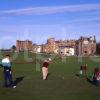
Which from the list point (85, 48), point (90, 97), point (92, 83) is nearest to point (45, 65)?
point (92, 83)

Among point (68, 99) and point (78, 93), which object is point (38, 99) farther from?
point (78, 93)

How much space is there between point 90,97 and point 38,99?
2384 mm

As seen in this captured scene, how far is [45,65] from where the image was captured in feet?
79.7

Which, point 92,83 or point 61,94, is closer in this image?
point 61,94

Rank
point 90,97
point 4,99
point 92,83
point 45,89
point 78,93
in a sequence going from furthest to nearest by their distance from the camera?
1. point 92,83
2. point 45,89
3. point 78,93
4. point 90,97
5. point 4,99

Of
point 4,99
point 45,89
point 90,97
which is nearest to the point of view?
point 4,99

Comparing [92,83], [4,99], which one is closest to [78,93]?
[4,99]

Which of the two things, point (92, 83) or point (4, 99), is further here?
point (92, 83)

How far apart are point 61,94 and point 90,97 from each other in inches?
56.2

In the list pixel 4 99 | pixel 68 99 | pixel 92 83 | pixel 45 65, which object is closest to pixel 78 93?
pixel 68 99

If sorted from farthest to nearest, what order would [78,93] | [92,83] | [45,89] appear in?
1. [92,83]
2. [45,89]
3. [78,93]

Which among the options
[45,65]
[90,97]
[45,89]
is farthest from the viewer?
[45,65]

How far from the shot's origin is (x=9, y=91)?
1778 centimetres

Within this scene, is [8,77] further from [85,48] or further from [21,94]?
[85,48]
